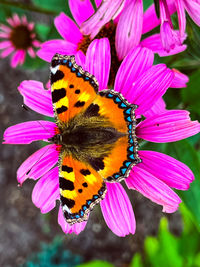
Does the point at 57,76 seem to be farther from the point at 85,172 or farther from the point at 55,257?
the point at 55,257

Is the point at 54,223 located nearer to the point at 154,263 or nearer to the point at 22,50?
the point at 154,263

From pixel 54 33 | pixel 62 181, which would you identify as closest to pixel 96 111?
pixel 62 181

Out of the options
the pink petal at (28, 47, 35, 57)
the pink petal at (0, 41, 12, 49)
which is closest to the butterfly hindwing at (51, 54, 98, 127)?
the pink petal at (28, 47, 35, 57)

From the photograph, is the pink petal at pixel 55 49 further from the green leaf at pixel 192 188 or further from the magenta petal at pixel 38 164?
the green leaf at pixel 192 188

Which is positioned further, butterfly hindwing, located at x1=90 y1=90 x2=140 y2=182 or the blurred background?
the blurred background

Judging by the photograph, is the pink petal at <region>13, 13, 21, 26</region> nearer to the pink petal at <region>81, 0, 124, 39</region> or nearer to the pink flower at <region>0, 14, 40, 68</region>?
the pink flower at <region>0, 14, 40, 68</region>

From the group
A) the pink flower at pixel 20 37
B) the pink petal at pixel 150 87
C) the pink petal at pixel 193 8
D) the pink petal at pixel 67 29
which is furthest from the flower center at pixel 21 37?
the pink petal at pixel 193 8
